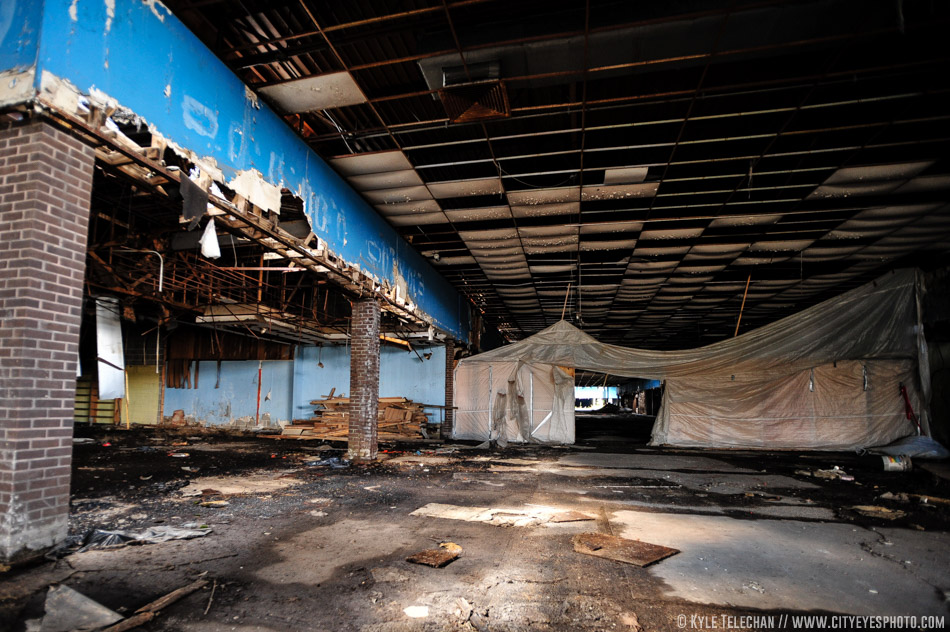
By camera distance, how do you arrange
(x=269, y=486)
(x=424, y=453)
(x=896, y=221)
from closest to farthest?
(x=269, y=486), (x=896, y=221), (x=424, y=453)

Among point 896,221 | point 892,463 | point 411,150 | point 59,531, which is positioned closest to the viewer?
point 59,531

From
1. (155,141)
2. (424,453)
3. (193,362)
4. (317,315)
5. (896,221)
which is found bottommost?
(424,453)

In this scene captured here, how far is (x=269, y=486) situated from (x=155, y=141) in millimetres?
4860

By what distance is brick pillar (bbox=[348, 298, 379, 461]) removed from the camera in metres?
9.70

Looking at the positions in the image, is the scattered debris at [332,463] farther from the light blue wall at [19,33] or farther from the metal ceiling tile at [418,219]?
the light blue wall at [19,33]

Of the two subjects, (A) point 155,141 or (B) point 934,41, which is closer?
(A) point 155,141

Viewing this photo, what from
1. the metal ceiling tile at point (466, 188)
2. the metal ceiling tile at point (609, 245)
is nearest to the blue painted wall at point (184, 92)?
the metal ceiling tile at point (466, 188)

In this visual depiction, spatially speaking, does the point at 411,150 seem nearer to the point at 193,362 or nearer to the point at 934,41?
the point at 934,41

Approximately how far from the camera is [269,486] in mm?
7109

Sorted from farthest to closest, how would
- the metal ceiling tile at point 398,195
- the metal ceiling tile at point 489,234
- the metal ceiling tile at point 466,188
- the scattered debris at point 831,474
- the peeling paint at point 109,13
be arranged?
the metal ceiling tile at point 489,234 < the metal ceiling tile at point 398,195 < the metal ceiling tile at point 466,188 < the scattered debris at point 831,474 < the peeling paint at point 109,13

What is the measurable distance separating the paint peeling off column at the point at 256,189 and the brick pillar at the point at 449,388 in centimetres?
966

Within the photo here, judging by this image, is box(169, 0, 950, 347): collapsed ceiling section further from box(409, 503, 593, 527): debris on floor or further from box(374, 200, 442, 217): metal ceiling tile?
box(409, 503, 593, 527): debris on floor

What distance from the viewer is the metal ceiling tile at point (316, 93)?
6.31 metres

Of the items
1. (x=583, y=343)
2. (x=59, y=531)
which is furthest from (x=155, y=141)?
(x=583, y=343)
